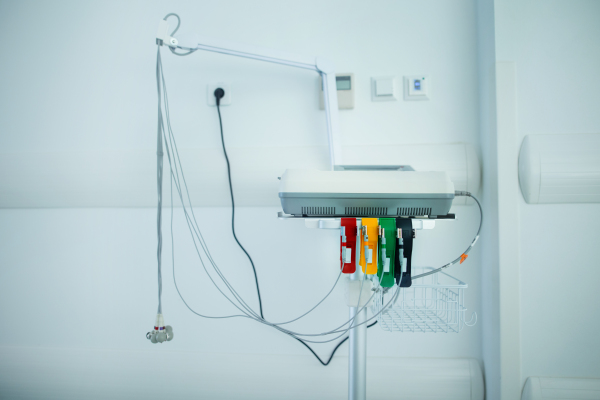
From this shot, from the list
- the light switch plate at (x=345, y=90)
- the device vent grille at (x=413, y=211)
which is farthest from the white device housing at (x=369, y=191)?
the light switch plate at (x=345, y=90)

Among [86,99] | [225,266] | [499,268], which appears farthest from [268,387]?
[86,99]

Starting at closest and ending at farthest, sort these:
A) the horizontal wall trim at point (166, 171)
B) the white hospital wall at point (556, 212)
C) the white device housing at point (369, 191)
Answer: the white device housing at point (369, 191), the white hospital wall at point (556, 212), the horizontal wall trim at point (166, 171)

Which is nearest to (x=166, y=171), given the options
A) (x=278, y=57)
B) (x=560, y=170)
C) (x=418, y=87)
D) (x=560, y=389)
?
(x=278, y=57)

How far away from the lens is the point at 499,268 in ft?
2.99

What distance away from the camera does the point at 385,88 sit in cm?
108

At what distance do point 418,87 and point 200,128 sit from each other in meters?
0.77

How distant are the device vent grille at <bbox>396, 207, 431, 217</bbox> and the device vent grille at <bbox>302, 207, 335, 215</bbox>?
15cm

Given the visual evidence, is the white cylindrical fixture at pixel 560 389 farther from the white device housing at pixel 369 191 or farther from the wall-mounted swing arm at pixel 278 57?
the wall-mounted swing arm at pixel 278 57

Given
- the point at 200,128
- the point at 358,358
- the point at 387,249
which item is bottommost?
the point at 358,358

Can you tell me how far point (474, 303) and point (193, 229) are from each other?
0.98 m

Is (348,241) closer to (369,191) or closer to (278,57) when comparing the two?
(369,191)

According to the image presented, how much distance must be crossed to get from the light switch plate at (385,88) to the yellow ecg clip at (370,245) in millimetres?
581

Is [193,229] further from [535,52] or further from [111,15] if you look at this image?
[535,52]

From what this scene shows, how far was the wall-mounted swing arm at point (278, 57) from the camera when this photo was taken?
33.7 inches
